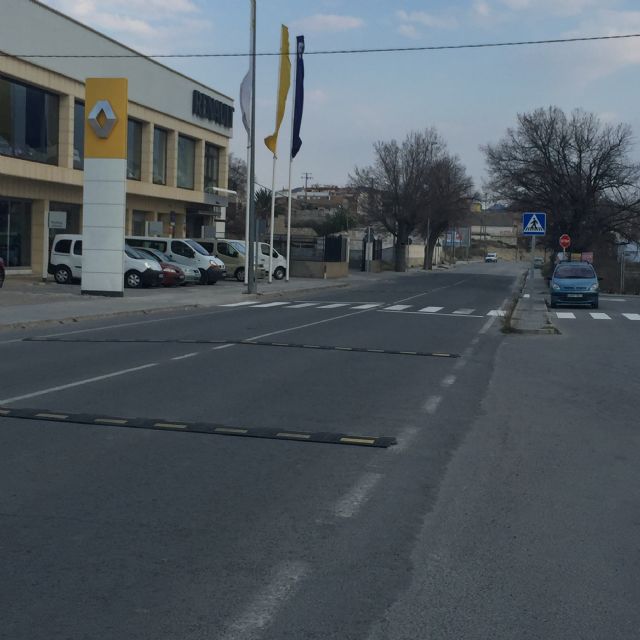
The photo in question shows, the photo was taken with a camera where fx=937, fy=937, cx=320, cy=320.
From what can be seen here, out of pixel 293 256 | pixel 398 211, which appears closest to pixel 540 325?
pixel 293 256

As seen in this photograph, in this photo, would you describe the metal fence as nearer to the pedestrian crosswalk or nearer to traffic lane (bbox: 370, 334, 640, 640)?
the pedestrian crosswalk

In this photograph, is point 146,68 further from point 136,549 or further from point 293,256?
point 136,549

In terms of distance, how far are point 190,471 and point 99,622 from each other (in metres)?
2.99

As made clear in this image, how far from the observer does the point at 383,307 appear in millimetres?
30672

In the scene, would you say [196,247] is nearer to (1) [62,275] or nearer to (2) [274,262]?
(1) [62,275]

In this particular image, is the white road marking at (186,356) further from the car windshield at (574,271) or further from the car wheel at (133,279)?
the car windshield at (574,271)

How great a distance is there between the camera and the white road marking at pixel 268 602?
4266mm

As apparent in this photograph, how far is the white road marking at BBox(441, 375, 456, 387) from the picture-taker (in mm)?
12632

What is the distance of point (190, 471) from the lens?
7.31m

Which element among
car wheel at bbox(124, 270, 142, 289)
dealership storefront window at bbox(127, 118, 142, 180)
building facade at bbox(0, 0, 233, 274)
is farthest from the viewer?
dealership storefront window at bbox(127, 118, 142, 180)

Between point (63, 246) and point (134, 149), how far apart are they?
1294cm

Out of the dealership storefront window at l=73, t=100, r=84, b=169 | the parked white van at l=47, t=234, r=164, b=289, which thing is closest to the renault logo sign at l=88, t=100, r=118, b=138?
the parked white van at l=47, t=234, r=164, b=289

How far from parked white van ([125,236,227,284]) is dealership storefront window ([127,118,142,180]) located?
23.2 ft

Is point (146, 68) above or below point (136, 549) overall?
above
